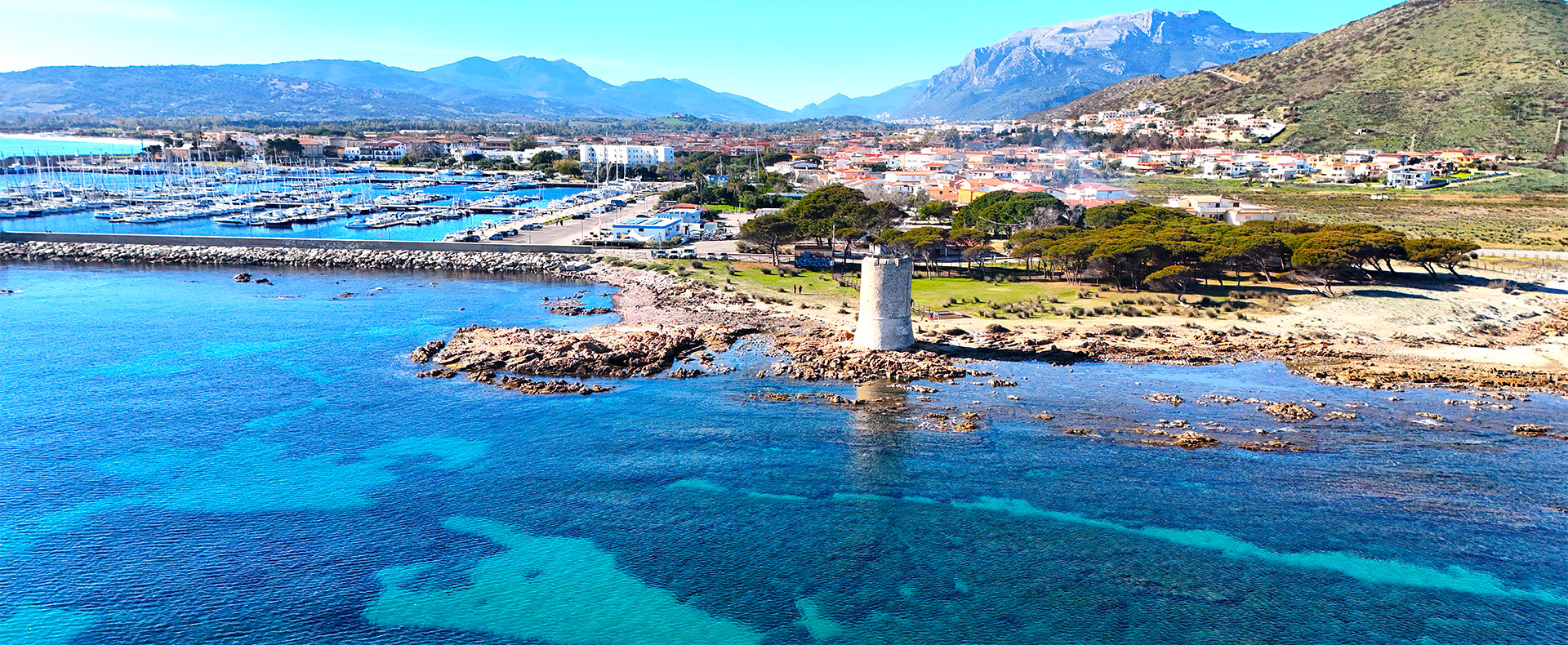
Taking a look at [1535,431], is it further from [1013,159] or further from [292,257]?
[1013,159]

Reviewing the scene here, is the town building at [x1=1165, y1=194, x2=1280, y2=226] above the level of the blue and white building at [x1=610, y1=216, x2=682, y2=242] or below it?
above

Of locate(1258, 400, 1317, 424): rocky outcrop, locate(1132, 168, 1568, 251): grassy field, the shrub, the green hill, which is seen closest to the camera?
locate(1258, 400, 1317, 424): rocky outcrop

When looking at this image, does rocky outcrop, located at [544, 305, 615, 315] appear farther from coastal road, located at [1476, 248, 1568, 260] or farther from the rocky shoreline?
coastal road, located at [1476, 248, 1568, 260]

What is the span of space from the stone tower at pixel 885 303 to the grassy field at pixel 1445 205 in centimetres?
3364

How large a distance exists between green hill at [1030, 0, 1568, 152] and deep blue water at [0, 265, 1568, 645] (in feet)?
241

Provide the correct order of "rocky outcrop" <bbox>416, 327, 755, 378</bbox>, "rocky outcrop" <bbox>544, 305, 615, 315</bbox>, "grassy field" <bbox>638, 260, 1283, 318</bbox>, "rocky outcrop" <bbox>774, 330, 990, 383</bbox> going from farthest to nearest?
"rocky outcrop" <bbox>544, 305, 615, 315</bbox> → "grassy field" <bbox>638, 260, 1283, 318</bbox> → "rocky outcrop" <bbox>416, 327, 755, 378</bbox> → "rocky outcrop" <bbox>774, 330, 990, 383</bbox>

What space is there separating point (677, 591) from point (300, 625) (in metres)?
5.42

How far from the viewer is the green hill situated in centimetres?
8081

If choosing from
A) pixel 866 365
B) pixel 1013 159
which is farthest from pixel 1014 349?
pixel 1013 159

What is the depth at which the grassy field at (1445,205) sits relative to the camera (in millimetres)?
49469

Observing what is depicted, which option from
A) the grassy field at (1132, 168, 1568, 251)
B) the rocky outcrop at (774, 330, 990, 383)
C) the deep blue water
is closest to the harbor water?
Result: the deep blue water

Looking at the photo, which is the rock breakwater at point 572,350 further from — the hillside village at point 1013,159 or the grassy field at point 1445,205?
the grassy field at point 1445,205

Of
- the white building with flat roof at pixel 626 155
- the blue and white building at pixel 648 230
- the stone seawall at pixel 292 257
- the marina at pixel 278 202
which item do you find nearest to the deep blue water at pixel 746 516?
the stone seawall at pixel 292 257

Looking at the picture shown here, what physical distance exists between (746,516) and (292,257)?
3891 cm
